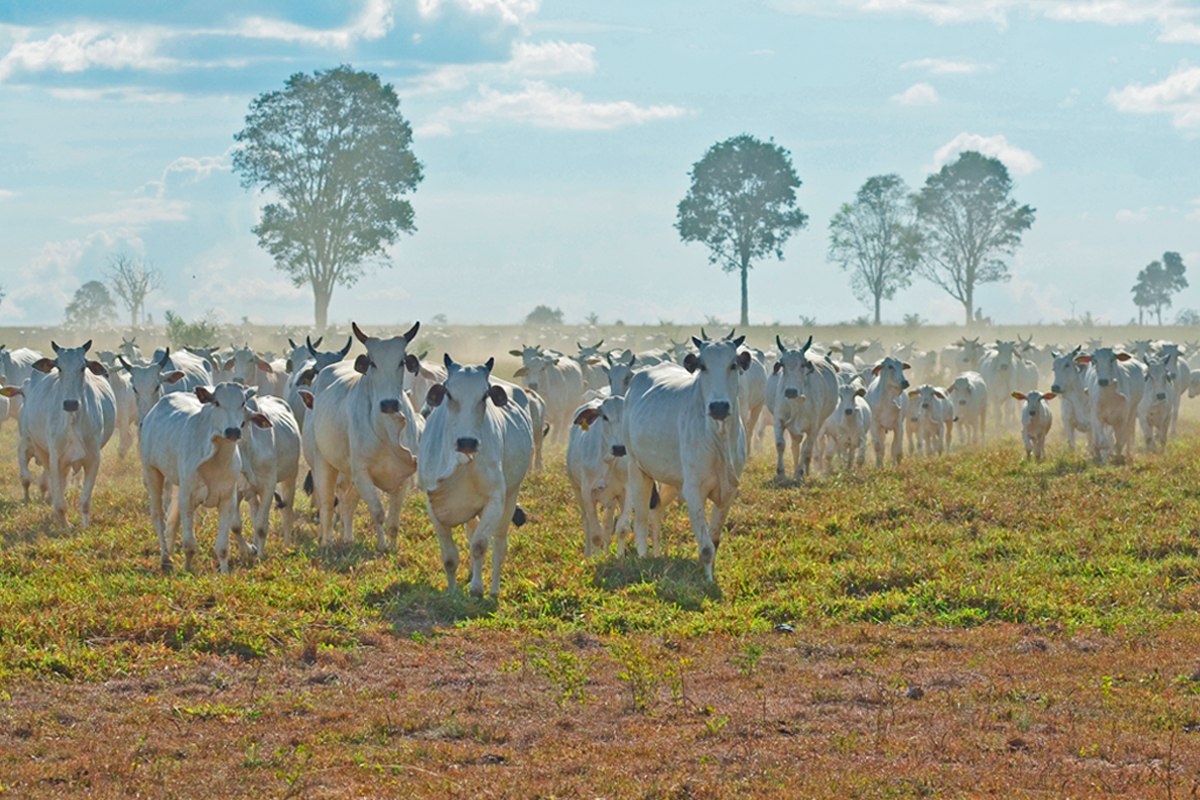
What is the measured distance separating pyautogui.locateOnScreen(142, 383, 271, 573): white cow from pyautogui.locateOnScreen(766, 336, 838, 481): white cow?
882 centimetres

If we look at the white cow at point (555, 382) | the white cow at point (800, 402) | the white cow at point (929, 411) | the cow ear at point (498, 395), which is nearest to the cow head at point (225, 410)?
the cow ear at point (498, 395)

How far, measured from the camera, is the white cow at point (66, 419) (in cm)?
1541

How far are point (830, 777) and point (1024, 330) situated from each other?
2590 inches

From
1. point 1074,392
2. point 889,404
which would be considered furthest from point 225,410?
point 1074,392

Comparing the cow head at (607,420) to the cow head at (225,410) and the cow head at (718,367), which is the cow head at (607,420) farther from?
the cow head at (225,410)

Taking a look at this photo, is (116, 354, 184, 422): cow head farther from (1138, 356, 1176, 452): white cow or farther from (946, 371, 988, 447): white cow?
(1138, 356, 1176, 452): white cow

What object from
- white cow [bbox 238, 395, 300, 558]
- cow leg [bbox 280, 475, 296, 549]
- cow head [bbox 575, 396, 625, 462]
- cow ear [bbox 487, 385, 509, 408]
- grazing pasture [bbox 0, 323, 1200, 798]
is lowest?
grazing pasture [bbox 0, 323, 1200, 798]

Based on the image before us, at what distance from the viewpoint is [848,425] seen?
20.4 meters

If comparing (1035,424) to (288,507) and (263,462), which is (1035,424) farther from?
(263,462)

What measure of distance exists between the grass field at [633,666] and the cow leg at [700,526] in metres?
0.35

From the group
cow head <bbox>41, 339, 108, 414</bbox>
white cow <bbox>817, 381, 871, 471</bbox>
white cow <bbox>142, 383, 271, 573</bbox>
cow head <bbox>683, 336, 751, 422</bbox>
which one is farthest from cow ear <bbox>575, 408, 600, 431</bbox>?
white cow <bbox>817, 381, 871, 471</bbox>

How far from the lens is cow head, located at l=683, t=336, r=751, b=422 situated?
37.4 feet

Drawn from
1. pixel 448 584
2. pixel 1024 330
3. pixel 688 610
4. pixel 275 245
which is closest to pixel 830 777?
pixel 688 610

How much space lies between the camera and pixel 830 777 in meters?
6.61
